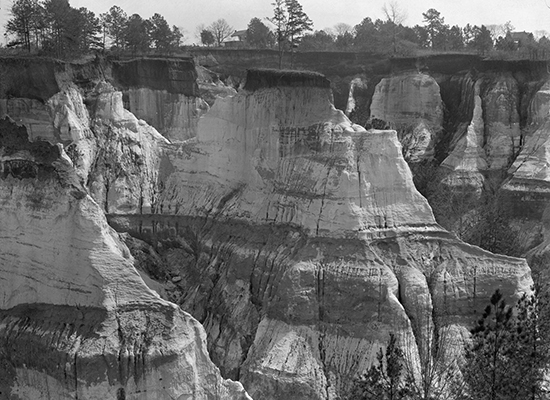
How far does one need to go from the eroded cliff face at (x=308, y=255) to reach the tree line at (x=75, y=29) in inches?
800

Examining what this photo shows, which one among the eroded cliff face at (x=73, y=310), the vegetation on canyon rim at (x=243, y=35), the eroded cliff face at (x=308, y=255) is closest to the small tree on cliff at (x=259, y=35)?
the vegetation on canyon rim at (x=243, y=35)

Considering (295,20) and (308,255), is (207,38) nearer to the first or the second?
(295,20)

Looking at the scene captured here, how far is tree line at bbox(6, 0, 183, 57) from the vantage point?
49.8 m

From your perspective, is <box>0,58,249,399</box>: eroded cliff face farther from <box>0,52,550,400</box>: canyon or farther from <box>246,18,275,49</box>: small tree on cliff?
<box>246,18,275,49</box>: small tree on cliff

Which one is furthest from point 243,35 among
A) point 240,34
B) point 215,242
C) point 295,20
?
point 215,242

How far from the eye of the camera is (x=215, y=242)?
30594 millimetres

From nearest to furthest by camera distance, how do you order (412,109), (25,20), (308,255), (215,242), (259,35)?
1. (308,255)
2. (215,242)
3. (25,20)
4. (412,109)
5. (259,35)

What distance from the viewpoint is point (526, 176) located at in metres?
45.4

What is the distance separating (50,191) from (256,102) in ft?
46.7

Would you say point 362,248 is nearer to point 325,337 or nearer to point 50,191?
point 325,337

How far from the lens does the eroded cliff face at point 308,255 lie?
25.1 metres

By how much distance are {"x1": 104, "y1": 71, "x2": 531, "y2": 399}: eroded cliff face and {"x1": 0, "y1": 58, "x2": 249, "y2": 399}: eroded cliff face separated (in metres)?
7.57

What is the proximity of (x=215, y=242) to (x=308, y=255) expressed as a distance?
5687mm

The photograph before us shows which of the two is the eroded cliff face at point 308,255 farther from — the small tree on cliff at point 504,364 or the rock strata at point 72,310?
the small tree on cliff at point 504,364
